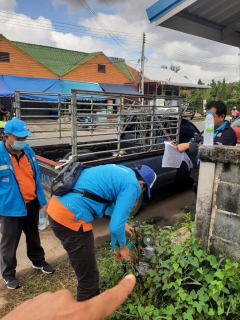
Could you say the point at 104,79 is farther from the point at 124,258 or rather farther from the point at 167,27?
the point at 124,258

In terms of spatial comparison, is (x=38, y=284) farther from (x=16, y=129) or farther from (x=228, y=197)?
(x=228, y=197)

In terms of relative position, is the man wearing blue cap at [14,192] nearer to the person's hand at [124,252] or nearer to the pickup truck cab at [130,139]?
the pickup truck cab at [130,139]

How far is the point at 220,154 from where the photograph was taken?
219 centimetres

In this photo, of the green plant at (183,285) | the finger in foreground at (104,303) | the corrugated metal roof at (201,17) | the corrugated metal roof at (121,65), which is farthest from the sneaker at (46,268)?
the corrugated metal roof at (121,65)

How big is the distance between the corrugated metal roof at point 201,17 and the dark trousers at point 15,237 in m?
2.56

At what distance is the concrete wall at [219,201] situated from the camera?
2.14 metres

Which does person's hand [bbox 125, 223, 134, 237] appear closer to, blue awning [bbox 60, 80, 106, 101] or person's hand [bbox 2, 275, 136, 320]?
person's hand [bbox 2, 275, 136, 320]

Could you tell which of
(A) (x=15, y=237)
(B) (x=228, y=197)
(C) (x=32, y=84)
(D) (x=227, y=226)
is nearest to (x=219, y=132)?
(B) (x=228, y=197)

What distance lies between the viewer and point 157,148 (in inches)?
210

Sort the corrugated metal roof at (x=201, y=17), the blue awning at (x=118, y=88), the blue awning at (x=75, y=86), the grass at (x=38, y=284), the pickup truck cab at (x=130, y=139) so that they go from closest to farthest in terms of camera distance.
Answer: the grass at (x=38, y=284) → the corrugated metal roof at (x=201, y=17) → the pickup truck cab at (x=130, y=139) → the blue awning at (x=75, y=86) → the blue awning at (x=118, y=88)

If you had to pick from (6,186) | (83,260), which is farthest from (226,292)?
(6,186)

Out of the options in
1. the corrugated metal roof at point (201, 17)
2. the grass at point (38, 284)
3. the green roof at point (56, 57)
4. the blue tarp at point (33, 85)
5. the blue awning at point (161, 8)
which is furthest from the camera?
the green roof at point (56, 57)

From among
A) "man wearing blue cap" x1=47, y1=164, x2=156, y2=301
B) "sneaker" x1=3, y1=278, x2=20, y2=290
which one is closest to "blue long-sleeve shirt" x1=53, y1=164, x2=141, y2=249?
"man wearing blue cap" x1=47, y1=164, x2=156, y2=301

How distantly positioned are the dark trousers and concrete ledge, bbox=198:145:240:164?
1979 mm
